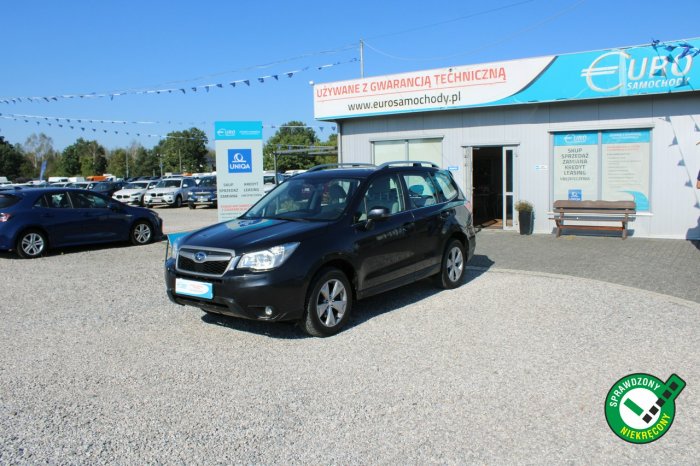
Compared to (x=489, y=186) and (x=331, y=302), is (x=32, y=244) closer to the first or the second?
(x=331, y=302)

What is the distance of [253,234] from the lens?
6.36m

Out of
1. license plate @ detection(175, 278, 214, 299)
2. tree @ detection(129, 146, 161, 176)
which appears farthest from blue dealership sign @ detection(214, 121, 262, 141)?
tree @ detection(129, 146, 161, 176)

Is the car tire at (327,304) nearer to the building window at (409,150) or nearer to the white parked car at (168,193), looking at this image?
the building window at (409,150)

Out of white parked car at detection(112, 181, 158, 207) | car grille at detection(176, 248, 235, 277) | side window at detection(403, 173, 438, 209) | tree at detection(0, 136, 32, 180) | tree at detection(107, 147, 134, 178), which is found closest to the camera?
car grille at detection(176, 248, 235, 277)

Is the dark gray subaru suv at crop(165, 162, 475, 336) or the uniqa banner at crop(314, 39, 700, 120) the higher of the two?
the uniqa banner at crop(314, 39, 700, 120)

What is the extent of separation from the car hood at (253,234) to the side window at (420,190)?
5.74 feet

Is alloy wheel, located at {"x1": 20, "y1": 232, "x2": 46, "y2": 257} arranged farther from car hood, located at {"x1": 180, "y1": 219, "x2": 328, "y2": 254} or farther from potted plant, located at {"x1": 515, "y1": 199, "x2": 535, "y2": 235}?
potted plant, located at {"x1": 515, "y1": 199, "x2": 535, "y2": 235}

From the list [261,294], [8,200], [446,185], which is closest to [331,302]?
[261,294]

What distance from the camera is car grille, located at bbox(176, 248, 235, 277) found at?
6.07 metres

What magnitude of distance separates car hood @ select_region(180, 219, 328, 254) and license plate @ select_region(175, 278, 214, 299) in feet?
1.29

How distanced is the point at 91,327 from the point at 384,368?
357cm

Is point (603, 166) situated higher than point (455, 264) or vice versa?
point (603, 166)

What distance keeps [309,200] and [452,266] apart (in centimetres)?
250

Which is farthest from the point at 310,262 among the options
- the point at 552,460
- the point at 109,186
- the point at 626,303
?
the point at 109,186
